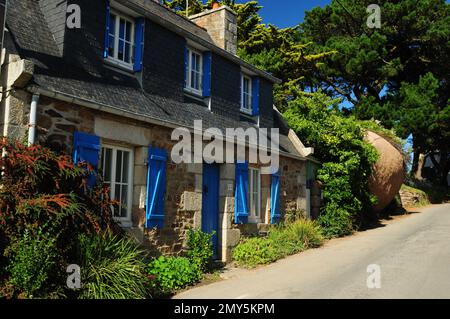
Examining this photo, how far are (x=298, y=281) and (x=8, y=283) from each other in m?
4.44

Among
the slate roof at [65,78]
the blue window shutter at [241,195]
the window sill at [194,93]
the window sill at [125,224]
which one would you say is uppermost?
the window sill at [194,93]

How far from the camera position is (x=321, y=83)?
25359mm

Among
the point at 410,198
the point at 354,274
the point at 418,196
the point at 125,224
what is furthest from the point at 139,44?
the point at 418,196

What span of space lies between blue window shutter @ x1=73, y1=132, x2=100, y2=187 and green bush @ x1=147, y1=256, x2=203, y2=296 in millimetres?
1715

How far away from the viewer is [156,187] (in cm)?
742

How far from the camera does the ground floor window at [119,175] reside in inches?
274

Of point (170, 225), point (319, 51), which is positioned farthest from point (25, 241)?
point (319, 51)

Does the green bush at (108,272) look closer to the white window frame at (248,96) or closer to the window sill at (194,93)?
the window sill at (194,93)

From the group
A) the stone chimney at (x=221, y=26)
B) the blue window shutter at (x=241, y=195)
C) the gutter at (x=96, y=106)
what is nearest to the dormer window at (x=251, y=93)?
the stone chimney at (x=221, y=26)

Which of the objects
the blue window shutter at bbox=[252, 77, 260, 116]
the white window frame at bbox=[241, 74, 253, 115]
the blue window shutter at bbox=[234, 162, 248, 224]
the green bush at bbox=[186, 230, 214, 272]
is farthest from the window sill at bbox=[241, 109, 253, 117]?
the green bush at bbox=[186, 230, 214, 272]


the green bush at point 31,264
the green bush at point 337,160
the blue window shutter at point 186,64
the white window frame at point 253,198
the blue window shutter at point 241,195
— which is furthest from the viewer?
the green bush at point 337,160

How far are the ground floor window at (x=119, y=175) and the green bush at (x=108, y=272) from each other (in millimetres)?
1028

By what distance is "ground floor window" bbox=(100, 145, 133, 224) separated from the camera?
695 centimetres

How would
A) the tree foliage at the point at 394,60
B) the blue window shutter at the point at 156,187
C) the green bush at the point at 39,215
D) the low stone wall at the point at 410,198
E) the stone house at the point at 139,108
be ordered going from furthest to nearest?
1. the tree foliage at the point at 394,60
2. the low stone wall at the point at 410,198
3. the blue window shutter at the point at 156,187
4. the stone house at the point at 139,108
5. the green bush at the point at 39,215
